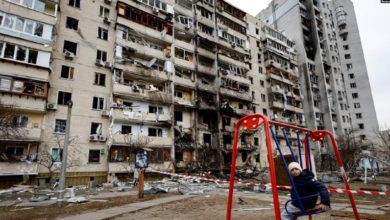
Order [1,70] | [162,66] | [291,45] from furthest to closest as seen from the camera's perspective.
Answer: [291,45] < [162,66] < [1,70]

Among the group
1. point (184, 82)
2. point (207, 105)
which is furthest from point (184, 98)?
point (207, 105)

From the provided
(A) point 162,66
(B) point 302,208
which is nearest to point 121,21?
(A) point 162,66

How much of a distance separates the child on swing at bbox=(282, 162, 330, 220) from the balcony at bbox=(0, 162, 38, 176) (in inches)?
840

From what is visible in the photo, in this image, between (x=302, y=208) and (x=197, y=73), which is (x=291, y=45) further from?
(x=302, y=208)

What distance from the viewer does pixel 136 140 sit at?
25.6 meters

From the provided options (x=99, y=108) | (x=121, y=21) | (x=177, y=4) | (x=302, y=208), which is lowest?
(x=302, y=208)

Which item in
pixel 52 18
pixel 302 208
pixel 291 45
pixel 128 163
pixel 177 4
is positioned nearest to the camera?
pixel 302 208

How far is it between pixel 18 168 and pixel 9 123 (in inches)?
144

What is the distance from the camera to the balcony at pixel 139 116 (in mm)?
25391

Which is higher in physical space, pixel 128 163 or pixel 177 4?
pixel 177 4

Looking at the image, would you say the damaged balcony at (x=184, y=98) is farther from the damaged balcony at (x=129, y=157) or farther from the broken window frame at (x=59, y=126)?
the broken window frame at (x=59, y=126)

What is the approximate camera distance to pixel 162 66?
1239 inches

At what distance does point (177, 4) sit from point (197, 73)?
1022 cm

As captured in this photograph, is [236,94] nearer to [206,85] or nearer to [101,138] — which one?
[206,85]
